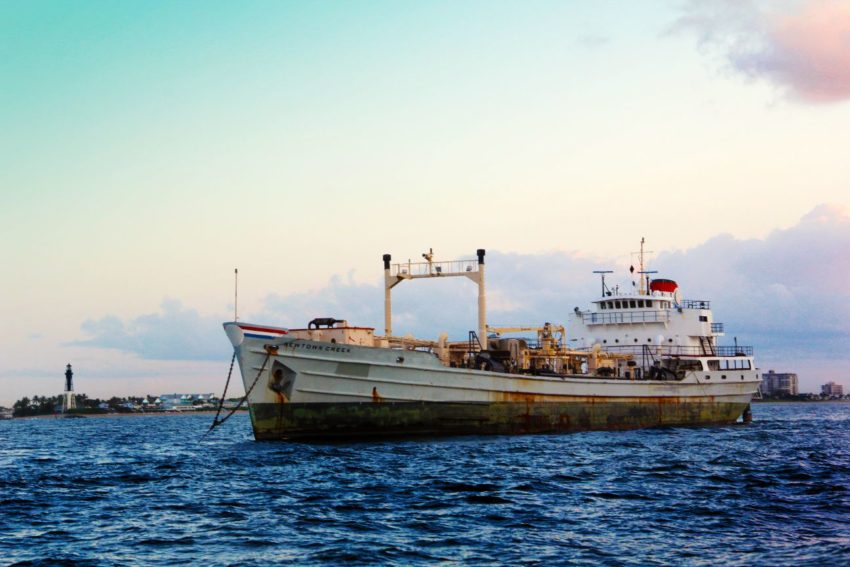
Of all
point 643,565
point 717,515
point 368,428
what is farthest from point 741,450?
point 643,565

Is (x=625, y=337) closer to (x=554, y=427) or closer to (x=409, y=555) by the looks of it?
(x=554, y=427)

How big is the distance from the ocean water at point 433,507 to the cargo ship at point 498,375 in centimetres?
230

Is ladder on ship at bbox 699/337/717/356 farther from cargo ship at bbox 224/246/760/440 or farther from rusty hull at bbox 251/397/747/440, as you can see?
rusty hull at bbox 251/397/747/440

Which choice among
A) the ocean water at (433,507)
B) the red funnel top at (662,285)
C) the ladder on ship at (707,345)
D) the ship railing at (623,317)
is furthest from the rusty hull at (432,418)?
the red funnel top at (662,285)

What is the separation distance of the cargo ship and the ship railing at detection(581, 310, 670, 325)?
0.19 feet

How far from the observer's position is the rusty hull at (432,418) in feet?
108

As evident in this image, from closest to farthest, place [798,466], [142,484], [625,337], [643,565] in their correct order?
[643,565], [142,484], [798,466], [625,337]

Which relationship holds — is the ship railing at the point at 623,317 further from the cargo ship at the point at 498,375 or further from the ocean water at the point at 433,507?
the ocean water at the point at 433,507

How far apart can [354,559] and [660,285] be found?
4234 cm

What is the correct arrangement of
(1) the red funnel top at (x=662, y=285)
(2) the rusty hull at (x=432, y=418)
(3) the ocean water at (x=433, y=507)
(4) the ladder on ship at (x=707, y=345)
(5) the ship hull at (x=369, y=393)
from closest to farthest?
1. (3) the ocean water at (x=433, y=507)
2. (5) the ship hull at (x=369, y=393)
3. (2) the rusty hull at (x=432, y=418)
4. (4) the ladder on ship at (x=707, y=345)
5. (1) the red funnel top at (x=662, y=285)

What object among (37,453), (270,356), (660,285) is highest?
(660,285)

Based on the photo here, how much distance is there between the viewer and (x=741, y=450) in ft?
105

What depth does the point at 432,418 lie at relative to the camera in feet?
113

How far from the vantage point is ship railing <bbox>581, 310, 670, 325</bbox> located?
51.2m
